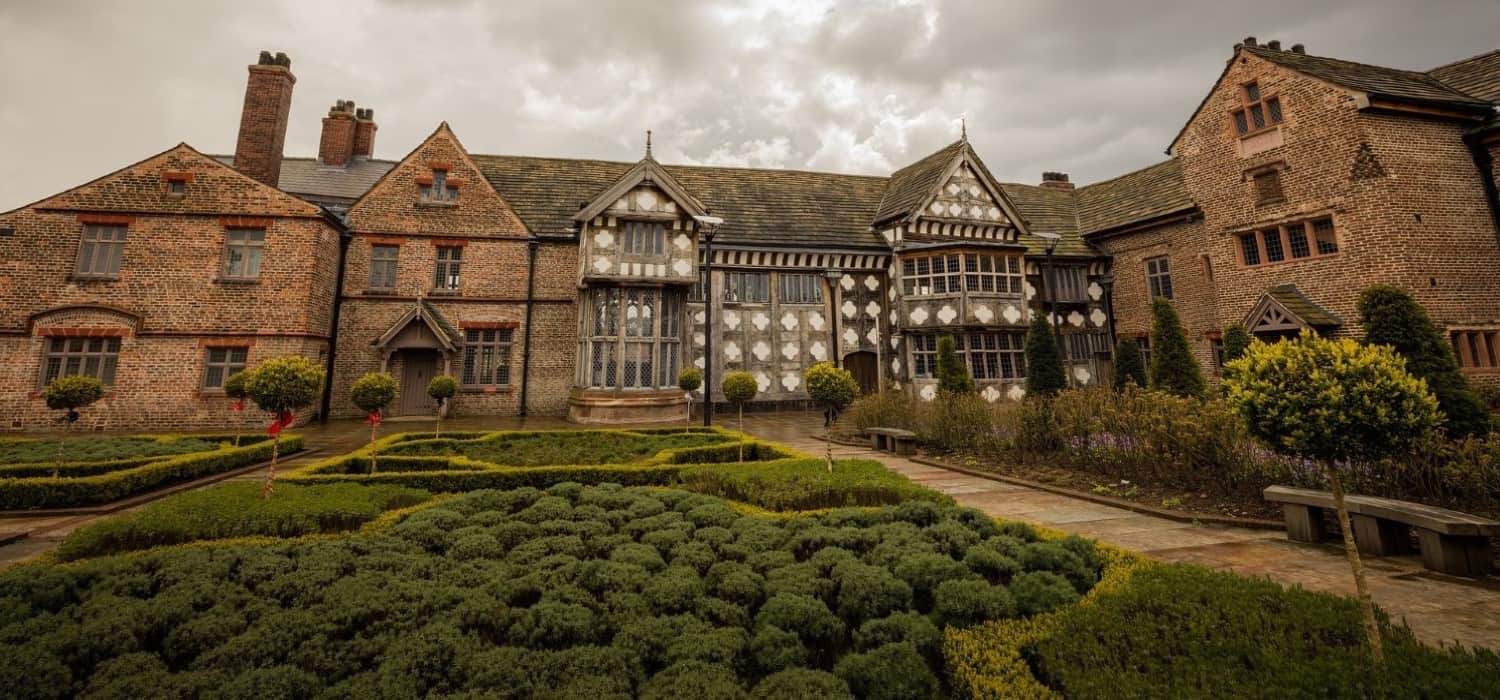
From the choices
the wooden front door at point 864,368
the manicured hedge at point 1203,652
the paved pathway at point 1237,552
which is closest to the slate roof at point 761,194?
the wooden front door at point 864,368

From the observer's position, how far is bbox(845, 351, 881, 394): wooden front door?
21.7 metres

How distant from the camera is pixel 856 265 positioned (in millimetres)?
21859

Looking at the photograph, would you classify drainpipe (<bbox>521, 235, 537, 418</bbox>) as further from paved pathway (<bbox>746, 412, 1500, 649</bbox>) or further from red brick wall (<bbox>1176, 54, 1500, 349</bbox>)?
red brick wall (<bbox>1176, 54, 1500, 349</bbox>)

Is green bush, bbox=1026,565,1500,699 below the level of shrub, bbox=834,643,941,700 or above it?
above

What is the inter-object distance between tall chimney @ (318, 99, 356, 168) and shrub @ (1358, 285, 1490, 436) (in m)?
37.4

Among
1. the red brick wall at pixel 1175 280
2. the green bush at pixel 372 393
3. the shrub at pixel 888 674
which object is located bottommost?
the shrub at pixel 888 674

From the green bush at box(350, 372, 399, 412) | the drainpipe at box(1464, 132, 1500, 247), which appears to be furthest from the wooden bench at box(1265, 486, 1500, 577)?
the drainpipe at box(1464, 132, 1500, 247)

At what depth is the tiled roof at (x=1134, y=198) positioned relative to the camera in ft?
67.3

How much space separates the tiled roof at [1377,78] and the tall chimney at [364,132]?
38.7 metres

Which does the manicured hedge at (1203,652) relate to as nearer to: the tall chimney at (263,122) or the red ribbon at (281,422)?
the red ribbon at (281,422)

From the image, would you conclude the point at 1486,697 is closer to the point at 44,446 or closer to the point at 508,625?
the point at 508,625

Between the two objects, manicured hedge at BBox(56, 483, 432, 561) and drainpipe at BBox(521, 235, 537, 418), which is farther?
drainpipe at BBox(521, 235, 537, 418)

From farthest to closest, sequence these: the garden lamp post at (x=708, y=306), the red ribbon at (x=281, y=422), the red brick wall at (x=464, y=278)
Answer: the red brick wall at (x=464, y=278)
the garden lamp post at (x=708, y=306)
the red ribbon at (x=281, y=422)

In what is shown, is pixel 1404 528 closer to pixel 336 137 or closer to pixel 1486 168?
pixel 1486 168
